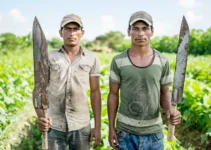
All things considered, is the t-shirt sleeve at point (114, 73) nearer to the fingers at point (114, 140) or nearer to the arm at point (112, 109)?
the arm at point (112, 109)

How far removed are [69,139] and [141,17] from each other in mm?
1273

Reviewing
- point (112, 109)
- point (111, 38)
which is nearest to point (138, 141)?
point (112, 109)

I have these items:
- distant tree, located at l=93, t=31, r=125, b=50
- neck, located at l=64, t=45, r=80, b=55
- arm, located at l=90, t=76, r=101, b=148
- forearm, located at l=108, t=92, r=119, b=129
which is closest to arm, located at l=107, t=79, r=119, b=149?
forearm, located at l=108, t=92, r=119, b=129

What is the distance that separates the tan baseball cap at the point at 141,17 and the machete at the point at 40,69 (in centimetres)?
75

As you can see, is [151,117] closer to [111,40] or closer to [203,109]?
[203,109]

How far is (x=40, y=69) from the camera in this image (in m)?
2.62

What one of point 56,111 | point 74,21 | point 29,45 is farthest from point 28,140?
point 29,45

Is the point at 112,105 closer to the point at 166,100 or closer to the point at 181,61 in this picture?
the point at 166,100

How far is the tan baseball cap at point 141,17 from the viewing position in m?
2.77

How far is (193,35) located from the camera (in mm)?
27953

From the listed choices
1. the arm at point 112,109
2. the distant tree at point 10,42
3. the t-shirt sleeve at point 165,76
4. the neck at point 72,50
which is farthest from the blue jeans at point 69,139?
the distant tree at point 10,42

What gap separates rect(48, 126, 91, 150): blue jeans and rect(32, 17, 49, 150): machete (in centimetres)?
37

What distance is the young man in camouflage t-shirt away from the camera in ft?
9.23

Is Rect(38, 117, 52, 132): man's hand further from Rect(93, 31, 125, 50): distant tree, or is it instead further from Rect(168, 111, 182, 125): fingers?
Rect(93, 31, 125, 50): distant tree
